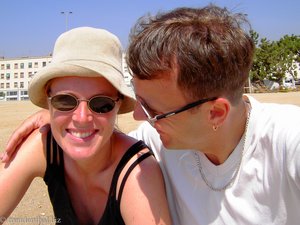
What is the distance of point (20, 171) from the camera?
238 centimetres

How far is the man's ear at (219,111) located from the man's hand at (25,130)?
3.81 ft

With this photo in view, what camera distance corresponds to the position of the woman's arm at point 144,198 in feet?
6.89

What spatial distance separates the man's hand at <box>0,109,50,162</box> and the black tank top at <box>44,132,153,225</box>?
152mm

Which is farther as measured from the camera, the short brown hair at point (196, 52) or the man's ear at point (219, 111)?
the man's ear at point (219, 111)

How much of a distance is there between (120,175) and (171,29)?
0.94 m

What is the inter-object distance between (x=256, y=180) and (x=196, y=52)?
771mm

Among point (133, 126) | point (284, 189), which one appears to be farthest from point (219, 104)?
point (133, 126)

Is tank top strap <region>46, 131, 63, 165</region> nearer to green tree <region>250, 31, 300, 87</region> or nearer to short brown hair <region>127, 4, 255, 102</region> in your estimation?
short brown hair <region>127, 4, 255, 102</region>

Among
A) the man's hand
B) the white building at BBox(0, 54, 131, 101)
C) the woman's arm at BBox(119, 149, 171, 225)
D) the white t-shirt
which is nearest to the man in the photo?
the white t-shirt

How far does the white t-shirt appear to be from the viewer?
1820 mm

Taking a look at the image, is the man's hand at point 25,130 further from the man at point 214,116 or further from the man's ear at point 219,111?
the man's ear at point 219,111

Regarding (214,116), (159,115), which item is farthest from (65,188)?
(214,116)

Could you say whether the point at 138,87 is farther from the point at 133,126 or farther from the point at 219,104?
the point at 133,126

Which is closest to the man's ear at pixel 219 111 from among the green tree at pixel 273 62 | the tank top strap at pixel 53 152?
the tank top strap at pixel 53 152
